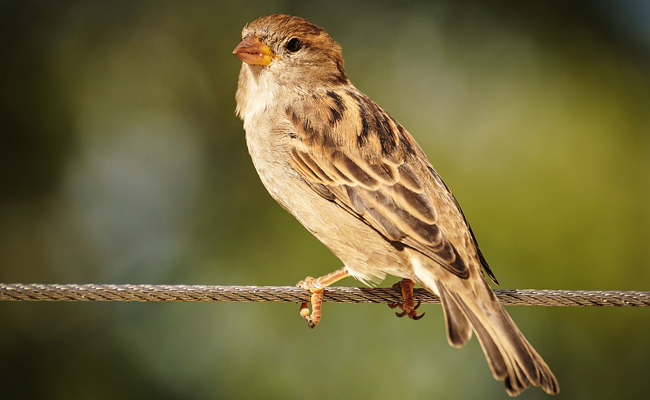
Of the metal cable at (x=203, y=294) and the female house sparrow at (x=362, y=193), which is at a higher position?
the female house sparrow at (x=362, y=193)

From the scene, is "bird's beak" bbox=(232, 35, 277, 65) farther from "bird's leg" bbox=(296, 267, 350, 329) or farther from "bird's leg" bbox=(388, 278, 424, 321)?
"bird's leg" bbox=(388, 278, 424, 321)

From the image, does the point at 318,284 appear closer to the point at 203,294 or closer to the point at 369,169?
the point at 369,169

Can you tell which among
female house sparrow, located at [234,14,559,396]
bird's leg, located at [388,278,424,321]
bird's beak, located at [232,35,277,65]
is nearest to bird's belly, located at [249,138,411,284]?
female house sparrow, located at [234,14,559,396]

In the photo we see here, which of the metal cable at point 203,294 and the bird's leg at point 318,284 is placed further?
the bird's leg at point 318,284

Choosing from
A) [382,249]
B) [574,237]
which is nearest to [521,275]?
[574,237]

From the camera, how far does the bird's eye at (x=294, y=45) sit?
5.53 metres

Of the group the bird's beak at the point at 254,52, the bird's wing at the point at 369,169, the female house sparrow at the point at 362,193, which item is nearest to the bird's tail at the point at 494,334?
the female house sparrow at the point at 362,193

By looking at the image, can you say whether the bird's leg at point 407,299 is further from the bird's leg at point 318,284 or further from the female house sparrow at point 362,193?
the bird's leg at point 318,284

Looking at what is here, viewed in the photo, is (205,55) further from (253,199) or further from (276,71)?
(276,71)

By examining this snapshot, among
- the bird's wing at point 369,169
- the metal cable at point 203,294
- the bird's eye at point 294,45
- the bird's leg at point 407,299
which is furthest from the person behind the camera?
the bird's eye at point 294,45

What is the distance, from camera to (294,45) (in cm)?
557

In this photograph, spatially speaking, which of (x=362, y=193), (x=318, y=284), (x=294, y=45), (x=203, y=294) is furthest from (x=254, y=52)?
(x=203, y=294)

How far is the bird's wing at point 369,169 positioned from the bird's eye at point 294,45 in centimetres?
52

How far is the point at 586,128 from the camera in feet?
29.1
